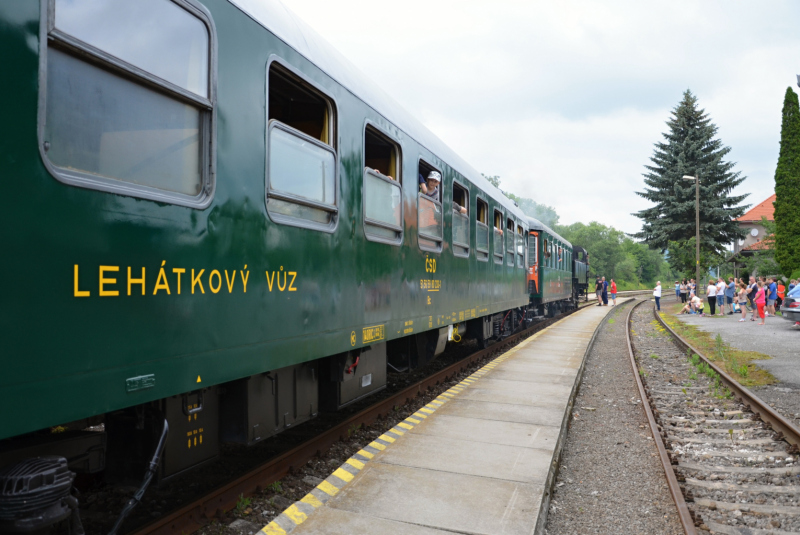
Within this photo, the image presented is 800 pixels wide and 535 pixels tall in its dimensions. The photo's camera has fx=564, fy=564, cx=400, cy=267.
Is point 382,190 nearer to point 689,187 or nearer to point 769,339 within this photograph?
point 769,339

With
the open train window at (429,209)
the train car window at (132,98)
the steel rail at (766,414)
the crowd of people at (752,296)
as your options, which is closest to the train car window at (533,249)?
the steel rail at (766,414)

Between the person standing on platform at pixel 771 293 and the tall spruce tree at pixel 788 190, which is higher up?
the tall spruce tree at pixel 788 190

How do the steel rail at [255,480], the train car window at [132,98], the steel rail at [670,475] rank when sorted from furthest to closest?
the steel rail at [670,475] < the steel rail at [255,480] < the train car window at [132,98]

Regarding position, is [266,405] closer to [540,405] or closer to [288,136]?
[288,136]

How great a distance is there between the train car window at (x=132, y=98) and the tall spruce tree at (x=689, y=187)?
133 ft

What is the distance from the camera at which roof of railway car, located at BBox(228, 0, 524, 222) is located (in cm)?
344

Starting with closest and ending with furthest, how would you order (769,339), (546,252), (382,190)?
(382,190), (769,339), (546,252)

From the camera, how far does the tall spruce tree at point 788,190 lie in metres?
26.6

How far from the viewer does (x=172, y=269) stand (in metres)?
2.53

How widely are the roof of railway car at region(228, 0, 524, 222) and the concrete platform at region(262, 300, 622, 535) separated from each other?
115 inches

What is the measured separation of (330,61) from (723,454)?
5005mm

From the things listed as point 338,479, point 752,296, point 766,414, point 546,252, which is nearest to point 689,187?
point 752,296

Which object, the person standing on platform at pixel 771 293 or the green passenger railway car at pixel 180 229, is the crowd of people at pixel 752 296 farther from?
the green passenger railway car at pixel 180 229

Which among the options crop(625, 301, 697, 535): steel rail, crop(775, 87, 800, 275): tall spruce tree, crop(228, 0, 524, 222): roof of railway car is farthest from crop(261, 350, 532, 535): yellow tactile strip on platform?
crop(775, 87, 800, 275): tall spruce tree
